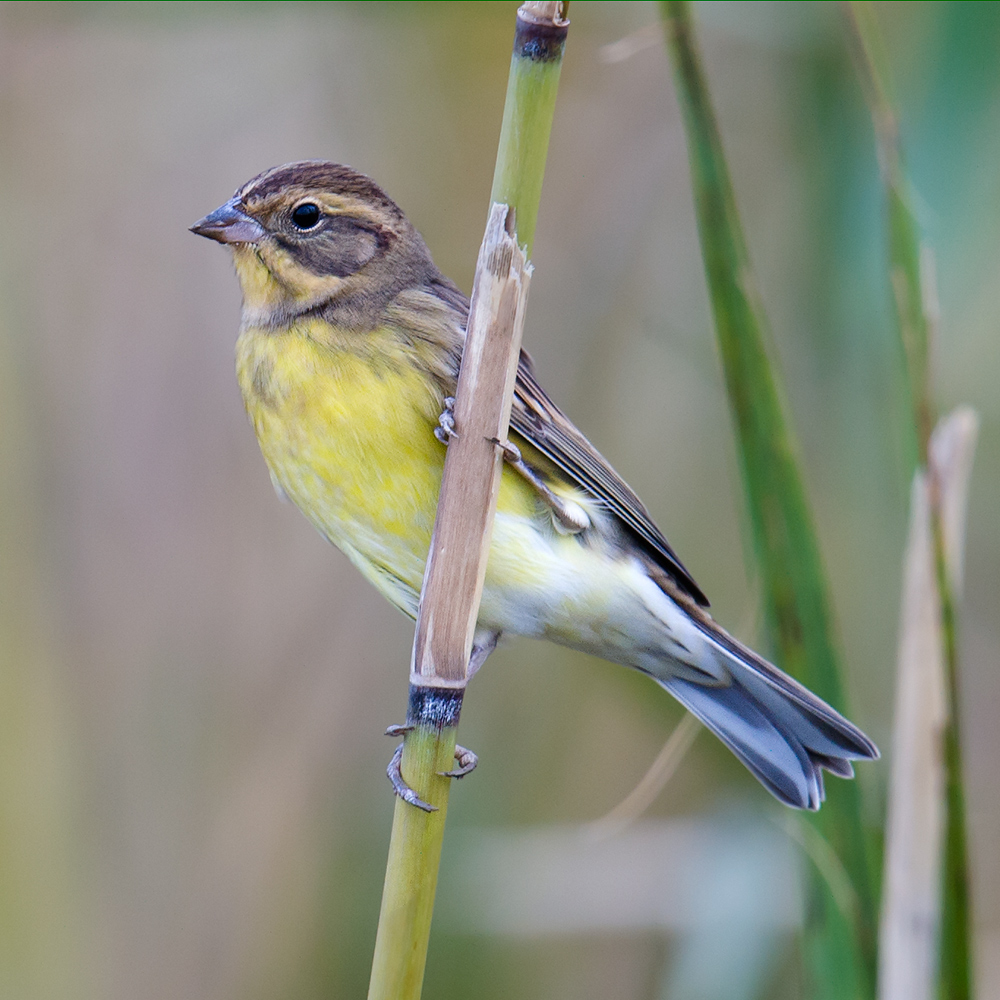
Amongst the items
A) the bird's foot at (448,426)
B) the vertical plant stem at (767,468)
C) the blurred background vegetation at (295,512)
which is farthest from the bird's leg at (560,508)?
the vertical plant stem at (767,468)

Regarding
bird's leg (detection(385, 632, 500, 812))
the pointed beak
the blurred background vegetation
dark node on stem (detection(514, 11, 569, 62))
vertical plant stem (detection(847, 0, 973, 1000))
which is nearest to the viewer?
dark node on stem (detection(514, 11, 569, 62))

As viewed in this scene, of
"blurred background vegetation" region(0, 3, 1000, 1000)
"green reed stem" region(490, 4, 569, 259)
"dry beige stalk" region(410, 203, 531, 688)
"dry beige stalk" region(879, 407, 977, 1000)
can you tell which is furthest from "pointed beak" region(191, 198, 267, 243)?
"dry beige stalk" region(879, 407, 977, 1000)

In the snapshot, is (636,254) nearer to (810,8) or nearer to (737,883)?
(810,8)

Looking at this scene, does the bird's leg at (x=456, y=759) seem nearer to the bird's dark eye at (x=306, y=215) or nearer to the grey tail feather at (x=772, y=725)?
the grey tail feather at (x=772, y=725)

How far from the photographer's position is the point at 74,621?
8.66 feet

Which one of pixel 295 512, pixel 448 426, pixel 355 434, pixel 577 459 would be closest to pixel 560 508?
pixel 577 459

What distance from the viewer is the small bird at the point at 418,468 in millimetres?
1964

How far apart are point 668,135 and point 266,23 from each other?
4.10 ft

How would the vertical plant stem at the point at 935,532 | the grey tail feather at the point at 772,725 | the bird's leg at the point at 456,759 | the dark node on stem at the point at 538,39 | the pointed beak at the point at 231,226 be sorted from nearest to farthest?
the dark node on stem at the point at 538,39
the bird's leg at the point at 456,759
the vertical plant stem at the point at 935,532
the grey tail feather at the point at 772,725
the pointed beak at the point at 231,226

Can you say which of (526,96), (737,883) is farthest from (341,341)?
(737,883)

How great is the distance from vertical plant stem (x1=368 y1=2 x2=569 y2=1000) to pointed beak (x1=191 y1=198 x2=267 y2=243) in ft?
2.46

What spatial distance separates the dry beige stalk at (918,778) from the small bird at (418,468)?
0.23m

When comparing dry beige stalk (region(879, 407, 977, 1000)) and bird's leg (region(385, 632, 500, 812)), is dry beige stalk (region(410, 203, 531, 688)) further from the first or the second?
dry beige stalk (region(879, 407, 977, 1000))

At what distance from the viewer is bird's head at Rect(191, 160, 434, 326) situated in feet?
6.69
